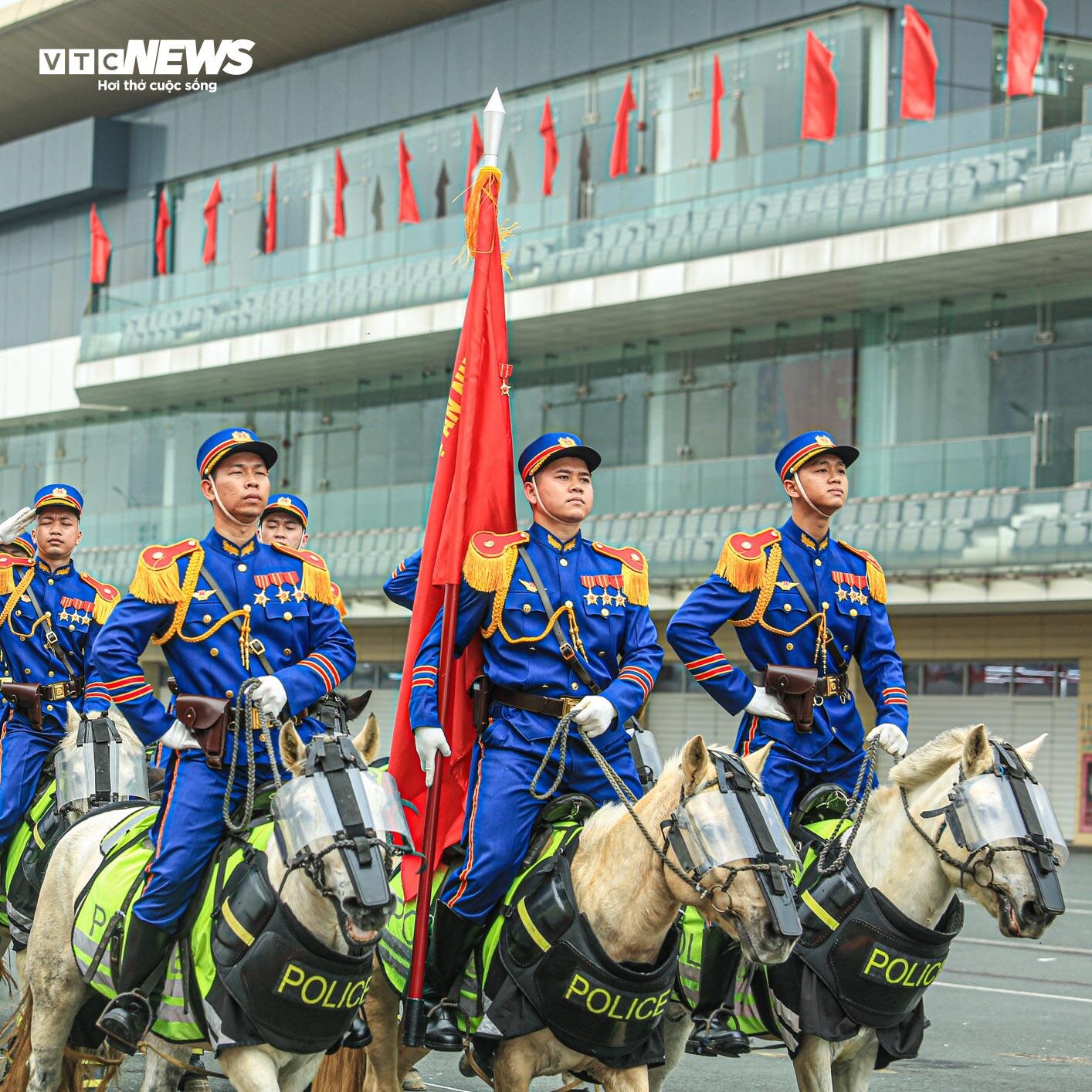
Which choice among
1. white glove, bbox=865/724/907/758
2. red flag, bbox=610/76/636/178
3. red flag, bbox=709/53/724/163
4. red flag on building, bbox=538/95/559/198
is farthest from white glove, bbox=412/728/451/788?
red flag on building, bbox=538/95/559/198

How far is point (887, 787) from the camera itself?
23.1 ft

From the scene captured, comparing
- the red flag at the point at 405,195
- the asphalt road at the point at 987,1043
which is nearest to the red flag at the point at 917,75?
the red flag at the point at 405,195

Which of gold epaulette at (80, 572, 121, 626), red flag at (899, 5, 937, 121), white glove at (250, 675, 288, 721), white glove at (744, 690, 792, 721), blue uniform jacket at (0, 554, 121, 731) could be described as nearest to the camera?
white glove at (250, 675, 288, 721)

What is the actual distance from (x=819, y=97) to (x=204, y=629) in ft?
83.7

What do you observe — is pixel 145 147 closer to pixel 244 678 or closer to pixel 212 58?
pixel 212 58

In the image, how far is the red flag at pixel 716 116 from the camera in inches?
1257

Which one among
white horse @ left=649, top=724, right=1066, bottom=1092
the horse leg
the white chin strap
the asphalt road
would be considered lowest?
the asphalt road

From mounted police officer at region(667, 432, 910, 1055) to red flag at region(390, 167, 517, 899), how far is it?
0.96 metres

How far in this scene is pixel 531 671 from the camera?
23.4 ft

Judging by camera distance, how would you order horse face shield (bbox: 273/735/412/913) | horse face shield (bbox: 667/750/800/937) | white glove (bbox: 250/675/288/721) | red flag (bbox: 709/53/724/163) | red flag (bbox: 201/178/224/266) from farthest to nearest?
red flag (bbox: 201/178/224/266)
red flag (bbox: 709/53/724/163)
white glove (bbox: 250/675/288/721)
horse face shield (bbox: 667/750/800/937)
horse face shield (bbox: 273/735/412/913)

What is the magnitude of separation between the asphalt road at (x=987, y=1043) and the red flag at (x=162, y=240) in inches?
1272

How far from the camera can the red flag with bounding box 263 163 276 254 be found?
4097 cm

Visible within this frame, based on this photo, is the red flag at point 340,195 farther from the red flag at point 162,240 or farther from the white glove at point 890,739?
the white glove at point 890,739

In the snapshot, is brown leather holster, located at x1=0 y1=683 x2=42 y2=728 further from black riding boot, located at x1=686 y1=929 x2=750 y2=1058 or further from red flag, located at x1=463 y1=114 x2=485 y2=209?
red flag, located at x1=463 y1=114 x2=485 y2=209
